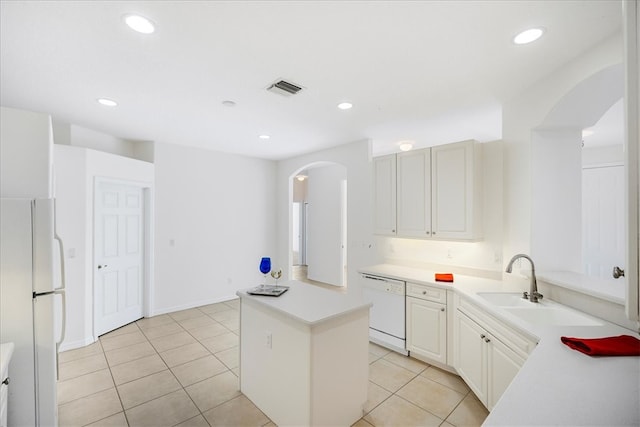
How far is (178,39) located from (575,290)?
3249mm

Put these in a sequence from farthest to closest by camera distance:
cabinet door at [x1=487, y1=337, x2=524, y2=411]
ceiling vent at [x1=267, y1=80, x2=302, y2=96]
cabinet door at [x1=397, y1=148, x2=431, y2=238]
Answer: cabinet door at [x1=397, y1=148, x2=431, y2=238]
ceiling vent at [x1=267, y1=80, x2=302, y2=96]
cabinet door at [x1=487, y1=337, x2=524, y2=411]

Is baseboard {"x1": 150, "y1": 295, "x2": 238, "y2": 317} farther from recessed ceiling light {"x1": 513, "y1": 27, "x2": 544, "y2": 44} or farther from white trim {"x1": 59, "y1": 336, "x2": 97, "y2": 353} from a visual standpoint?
recessed ceiling light {"x1": 513, "y1": 27, "x2": 544, "y2": 44}

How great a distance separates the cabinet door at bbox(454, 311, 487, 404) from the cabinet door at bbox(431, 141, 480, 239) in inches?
35.6

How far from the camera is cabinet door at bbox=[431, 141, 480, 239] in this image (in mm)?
3004

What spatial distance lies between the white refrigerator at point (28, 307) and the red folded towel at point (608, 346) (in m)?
2.89

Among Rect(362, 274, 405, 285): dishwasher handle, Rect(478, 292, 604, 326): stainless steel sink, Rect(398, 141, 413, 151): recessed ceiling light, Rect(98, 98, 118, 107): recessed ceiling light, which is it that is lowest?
Rect(362, 274, 405, 285): dishwasher handle

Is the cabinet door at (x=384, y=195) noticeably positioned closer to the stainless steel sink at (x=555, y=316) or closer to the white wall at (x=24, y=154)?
the stainless steel sink at (x=555, y=316)

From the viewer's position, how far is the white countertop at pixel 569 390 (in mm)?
899

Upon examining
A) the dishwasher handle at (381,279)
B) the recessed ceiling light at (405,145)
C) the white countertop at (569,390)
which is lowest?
the dishwasher handle at (381,279)

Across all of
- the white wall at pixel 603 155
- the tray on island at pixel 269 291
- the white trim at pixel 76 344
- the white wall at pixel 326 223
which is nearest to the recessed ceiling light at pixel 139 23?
the tray on island at pixel 269 291

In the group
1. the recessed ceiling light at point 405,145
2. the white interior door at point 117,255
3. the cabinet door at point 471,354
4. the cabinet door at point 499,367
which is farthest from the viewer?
the recessed ceiling light at point 405,145

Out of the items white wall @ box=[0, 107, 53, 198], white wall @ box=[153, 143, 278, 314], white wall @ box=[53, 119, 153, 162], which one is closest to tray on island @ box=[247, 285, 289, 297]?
white wall @ box=[0, 107, 53, 198]

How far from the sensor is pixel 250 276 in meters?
5.75

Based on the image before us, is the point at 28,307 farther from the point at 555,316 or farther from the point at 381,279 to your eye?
the point at 555,316
